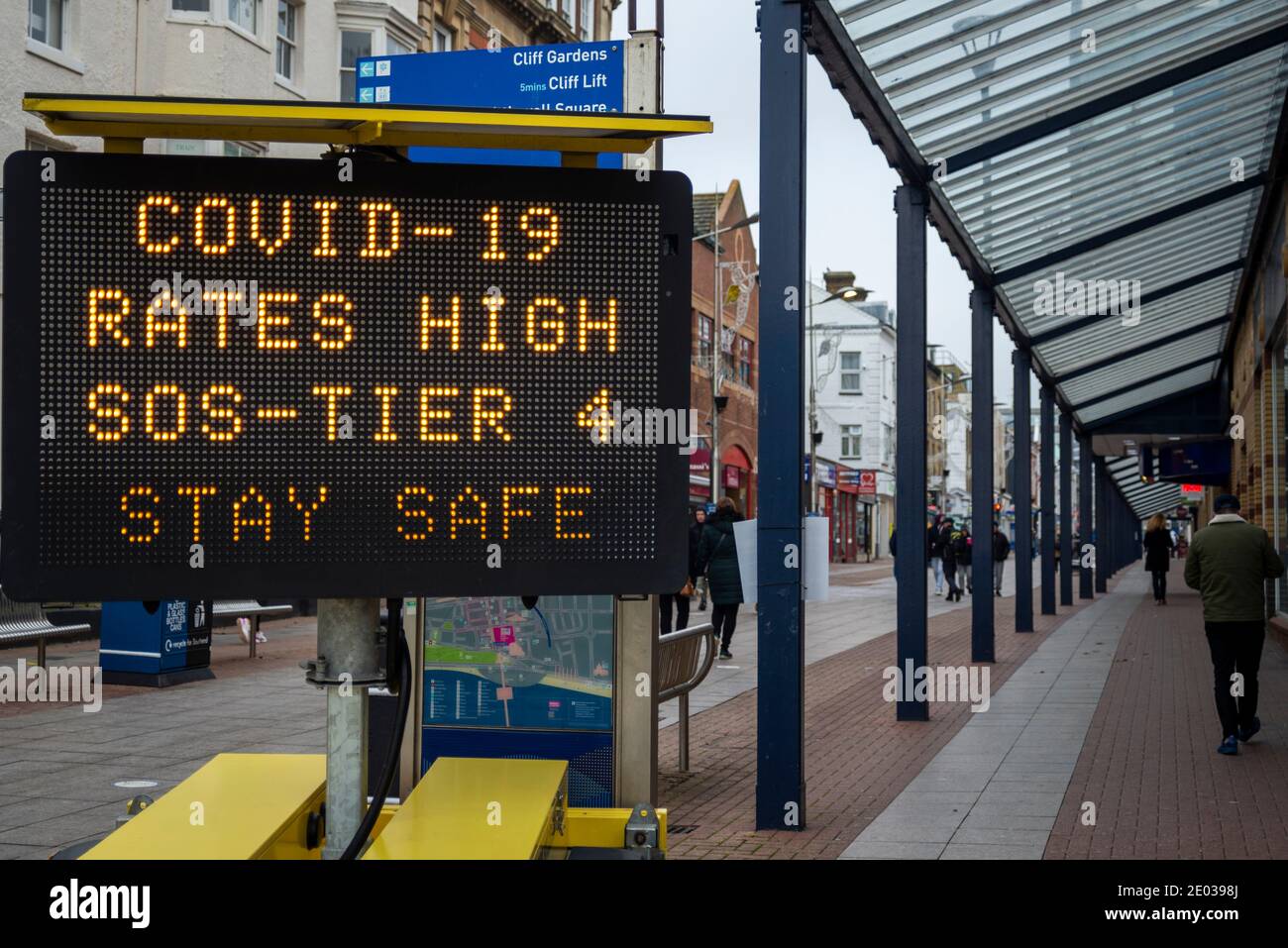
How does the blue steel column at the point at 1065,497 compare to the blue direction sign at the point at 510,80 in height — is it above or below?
below

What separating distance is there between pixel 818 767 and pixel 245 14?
21.5m

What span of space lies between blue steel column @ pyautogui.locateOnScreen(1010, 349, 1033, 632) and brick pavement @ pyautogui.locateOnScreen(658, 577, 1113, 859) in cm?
511

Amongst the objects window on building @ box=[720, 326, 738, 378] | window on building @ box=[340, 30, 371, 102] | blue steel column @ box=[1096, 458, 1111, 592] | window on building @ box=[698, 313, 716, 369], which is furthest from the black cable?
Answer: window on building @ box=[698, 313, 716, 369]

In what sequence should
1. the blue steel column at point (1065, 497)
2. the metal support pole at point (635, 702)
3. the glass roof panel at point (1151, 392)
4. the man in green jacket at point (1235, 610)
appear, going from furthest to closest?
1. the blue steel column at point (1065, 497)
2. the glass roof panel at point (1151, 392)
3. the man in green jacket at point (1235, 610)
4. the metal support pole at point (635, 702)

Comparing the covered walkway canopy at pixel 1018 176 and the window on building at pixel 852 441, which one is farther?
the window on building at pixel 852 441

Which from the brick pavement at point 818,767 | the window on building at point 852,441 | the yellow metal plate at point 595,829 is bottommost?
the brick pavement at point 818,767

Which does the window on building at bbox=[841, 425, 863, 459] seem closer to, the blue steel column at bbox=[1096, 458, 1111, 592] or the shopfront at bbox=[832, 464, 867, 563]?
the shopfront at bbox=[832, 464, 867, 563]

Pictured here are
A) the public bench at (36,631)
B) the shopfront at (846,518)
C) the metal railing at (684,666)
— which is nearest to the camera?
the metal railing at (684,666)

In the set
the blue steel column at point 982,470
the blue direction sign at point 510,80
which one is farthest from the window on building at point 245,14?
the blue direction sign at point 510,80

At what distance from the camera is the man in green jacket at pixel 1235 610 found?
32.9ft

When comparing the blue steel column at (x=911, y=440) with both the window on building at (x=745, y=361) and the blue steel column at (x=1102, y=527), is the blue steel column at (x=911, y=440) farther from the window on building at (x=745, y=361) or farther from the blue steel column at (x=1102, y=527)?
the window on building at (x=745, y=361)

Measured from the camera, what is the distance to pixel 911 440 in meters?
12.1

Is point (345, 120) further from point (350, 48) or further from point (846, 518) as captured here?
point (846, 518)

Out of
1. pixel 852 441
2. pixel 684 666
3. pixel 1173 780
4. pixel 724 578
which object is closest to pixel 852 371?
pixel 852 441
